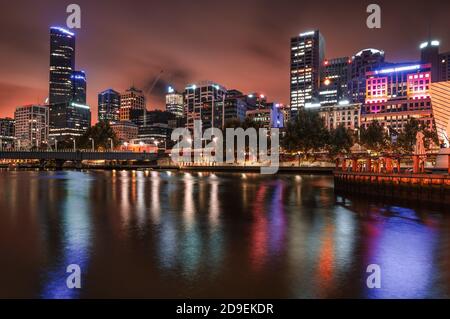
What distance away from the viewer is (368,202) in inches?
1204

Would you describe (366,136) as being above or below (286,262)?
above

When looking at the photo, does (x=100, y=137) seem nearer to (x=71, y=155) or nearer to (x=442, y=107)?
(x=71, y=155)

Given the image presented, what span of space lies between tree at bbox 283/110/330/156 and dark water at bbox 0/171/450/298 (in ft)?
292

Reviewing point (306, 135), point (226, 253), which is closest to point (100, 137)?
point (306, 135)

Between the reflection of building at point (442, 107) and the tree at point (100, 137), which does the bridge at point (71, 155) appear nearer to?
the tree at point (100, 137)

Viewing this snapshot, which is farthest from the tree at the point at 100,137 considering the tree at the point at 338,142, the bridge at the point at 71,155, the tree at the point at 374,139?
the tree at the point at 374,139

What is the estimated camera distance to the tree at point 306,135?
113 metres

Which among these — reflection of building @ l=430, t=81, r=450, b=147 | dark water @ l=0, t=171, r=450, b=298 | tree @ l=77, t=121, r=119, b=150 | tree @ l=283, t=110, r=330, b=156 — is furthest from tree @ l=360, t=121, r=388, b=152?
tree @ l=77, t=121, r=119, b=150

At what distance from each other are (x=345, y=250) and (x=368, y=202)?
17876 mm

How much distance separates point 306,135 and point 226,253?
4080 inches

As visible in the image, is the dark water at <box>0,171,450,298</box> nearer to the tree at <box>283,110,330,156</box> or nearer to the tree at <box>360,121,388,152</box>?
the tree at <box>283,110,330,156</box>

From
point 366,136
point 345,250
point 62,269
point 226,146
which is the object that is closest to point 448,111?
point 345,250

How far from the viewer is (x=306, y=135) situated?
373 ft
